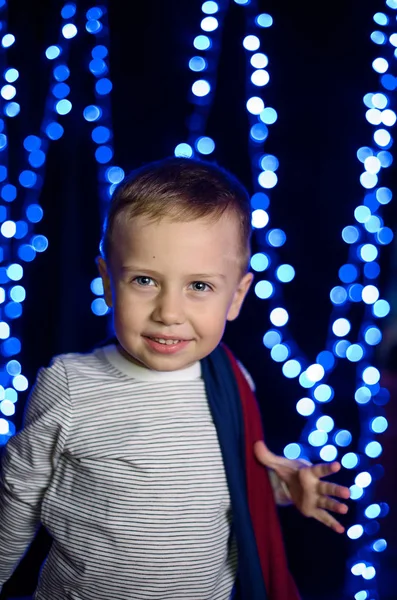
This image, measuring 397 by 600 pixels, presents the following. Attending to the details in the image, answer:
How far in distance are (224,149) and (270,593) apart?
1.10 m

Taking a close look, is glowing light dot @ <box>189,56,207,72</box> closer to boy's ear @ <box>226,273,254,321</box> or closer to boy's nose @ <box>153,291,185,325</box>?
boy's ear @ <box>226,273,254,321</box>

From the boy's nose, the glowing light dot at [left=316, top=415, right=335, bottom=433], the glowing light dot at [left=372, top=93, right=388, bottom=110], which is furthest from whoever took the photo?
the glowing light dot at [left=316, top=415, right=335, bottom=433]

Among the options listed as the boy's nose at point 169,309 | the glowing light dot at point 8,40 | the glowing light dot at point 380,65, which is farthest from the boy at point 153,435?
the glowing light dot at point 8,40

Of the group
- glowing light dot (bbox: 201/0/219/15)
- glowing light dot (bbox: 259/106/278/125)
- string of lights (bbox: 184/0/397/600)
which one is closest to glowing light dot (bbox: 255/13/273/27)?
string of lights (bbox: 184/0/397/600)

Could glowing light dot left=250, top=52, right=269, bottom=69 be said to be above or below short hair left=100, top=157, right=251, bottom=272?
above

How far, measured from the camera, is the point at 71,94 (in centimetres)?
165

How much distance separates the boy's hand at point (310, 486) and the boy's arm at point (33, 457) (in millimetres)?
408

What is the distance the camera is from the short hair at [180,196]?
108cm

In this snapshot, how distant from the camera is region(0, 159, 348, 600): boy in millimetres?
1087

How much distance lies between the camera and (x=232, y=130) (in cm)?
165

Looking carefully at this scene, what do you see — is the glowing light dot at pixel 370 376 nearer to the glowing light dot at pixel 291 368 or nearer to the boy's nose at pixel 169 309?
the glowing light dot at pixel 291 368

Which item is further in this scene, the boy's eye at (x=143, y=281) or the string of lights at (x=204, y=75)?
the string of lights at (x=204, y=75)

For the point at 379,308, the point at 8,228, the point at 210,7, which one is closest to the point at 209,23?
the point at 210,7

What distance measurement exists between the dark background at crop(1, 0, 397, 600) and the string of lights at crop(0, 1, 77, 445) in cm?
4
